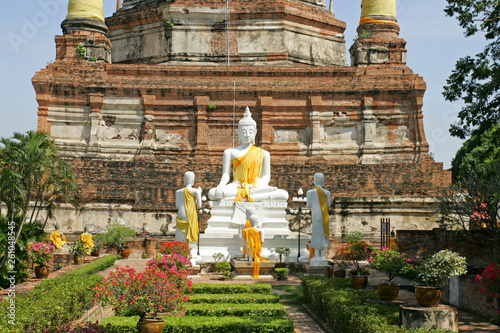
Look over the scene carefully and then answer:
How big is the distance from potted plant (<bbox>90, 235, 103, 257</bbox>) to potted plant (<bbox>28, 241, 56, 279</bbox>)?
3.50m

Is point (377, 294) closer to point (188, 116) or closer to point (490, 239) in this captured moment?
point (490, 239)

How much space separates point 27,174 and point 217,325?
32.5 feet

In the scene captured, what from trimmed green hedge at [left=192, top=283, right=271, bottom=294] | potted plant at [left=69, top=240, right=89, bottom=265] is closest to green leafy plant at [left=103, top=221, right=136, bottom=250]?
potted plant at [left=69, top=240, right=89, bottom=265]

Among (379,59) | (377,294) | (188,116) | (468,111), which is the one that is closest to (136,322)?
(377,294)

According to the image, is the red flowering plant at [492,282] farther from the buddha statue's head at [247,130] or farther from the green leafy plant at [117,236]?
the green leafy plant at [117,236]

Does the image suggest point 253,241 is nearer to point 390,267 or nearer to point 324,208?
point 324,208

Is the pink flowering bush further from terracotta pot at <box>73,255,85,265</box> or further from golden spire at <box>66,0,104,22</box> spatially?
golden spire at <box>66,0,104,22</box>

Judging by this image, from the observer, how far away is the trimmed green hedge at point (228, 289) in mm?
11852

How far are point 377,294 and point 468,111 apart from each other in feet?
21.5

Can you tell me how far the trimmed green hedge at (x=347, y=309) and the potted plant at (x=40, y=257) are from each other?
7.11 meters

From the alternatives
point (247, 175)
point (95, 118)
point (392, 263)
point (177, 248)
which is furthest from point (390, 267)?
point (95, 118)

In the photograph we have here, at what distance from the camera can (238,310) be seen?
10.1 metres

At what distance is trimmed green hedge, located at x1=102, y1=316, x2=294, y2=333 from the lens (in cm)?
880

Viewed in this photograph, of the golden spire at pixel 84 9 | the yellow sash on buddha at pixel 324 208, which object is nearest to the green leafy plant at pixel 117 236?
the yellow sash on buddha at pixel 324 208
